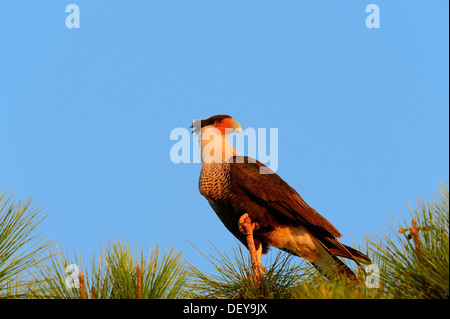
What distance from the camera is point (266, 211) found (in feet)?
16.9

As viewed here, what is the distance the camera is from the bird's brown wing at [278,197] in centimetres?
494

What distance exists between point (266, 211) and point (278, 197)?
172 millimetres

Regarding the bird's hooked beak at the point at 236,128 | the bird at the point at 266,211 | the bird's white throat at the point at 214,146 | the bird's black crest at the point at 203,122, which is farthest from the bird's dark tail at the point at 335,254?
the bird's black crest at the point at 203,122

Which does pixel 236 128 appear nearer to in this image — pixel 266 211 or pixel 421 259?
pixel 266 211

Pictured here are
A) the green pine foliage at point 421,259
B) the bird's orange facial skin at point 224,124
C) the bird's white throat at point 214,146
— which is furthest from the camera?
the bird's orange facial skin at point 224,124

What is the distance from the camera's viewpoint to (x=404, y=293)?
3.11m

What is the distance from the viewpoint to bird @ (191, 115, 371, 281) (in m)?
4.99

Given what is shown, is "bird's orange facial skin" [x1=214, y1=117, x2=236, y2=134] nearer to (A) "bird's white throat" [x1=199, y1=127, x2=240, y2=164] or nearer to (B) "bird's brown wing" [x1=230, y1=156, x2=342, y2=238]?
(A) "bird's white throat" [x1=199, y1=127, x2=240, y2=164]

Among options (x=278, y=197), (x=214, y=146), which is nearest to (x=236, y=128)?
(x=214, y=146)

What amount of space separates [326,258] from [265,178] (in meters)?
0.90

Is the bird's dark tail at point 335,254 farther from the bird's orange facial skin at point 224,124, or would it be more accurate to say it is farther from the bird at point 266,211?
the bird's orange facial skin at point 224,124

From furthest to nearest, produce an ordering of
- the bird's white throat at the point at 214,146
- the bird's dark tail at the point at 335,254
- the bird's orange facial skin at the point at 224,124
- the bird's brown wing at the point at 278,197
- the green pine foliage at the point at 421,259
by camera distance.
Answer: the bird's orange facial skin at the point at 224,124 → the bird's white throat at the point at 214,146 → the bird's brown wing at the point at 278,197 → the bird's dark tail at the point at 335,254 → the green pine foliage at the point at 421,259
